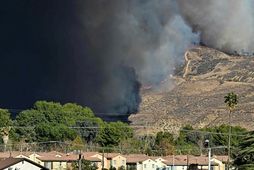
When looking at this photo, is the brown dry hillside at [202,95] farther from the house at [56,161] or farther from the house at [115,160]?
the house at [56,161]

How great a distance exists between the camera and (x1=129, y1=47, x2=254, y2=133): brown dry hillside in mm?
155375

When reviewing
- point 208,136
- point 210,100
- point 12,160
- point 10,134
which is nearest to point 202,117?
point 210,100

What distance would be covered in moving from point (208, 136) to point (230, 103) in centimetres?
3082

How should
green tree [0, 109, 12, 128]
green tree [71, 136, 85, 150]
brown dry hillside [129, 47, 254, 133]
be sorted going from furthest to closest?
brown dry hillside [129, 47, 254, 133] < green tree [0, 109, 12, 128] < green tree [71, 136, 85, 150]

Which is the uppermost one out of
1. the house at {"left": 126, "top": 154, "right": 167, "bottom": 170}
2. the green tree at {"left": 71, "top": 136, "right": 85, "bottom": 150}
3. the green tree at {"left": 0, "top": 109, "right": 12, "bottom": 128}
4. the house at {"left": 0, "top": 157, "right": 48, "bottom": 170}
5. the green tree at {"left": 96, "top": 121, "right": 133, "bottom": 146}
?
the green tree at {"left": 0, "top": 109, "right": 12, "bottom": 128}

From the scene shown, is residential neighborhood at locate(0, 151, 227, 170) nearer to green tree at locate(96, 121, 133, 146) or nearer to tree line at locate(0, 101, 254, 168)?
tree line at locate(0, 101, 254, 168)

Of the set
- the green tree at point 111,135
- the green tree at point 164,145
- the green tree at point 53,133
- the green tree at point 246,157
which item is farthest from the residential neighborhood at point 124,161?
the green tree at point 246,157

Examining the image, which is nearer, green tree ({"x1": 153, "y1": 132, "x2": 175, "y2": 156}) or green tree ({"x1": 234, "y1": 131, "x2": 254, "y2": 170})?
green tree ({"x1": 234, "y1": 131, "x2": 254, "y2": 170})

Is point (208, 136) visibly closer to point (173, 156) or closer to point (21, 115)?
point (173, 156)

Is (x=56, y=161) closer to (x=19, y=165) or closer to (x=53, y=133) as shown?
(x=53, y=133)

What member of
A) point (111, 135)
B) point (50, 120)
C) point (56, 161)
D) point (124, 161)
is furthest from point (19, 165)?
point (50, 120)

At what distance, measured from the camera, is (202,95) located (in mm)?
174125

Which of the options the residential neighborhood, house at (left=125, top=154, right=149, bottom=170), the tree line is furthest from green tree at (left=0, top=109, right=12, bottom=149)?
house at (left=125, top=154, right=149, bottom=170)

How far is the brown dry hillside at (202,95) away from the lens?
155m
